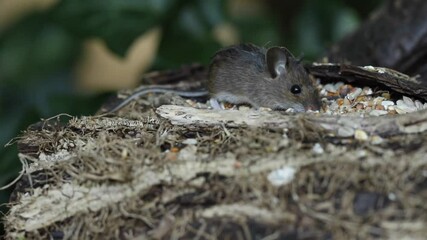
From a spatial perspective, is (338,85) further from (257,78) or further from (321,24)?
(321,24)

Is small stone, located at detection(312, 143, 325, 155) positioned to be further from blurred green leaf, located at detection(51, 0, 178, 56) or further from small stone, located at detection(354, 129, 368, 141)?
blurred green leaf, located at detection(51, 0, 178, 56)

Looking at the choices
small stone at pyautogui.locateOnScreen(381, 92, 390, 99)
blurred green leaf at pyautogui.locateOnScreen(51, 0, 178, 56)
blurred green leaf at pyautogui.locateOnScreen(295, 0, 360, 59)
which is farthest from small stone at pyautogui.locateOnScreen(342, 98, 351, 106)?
blurred green leaf at pyautogui.locateOnScreen(295, 0, 360, 59)

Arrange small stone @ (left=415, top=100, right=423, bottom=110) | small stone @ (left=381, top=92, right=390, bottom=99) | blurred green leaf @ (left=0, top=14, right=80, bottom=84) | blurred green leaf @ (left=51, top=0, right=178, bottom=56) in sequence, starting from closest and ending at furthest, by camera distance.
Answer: small stone @ (left=415, top=100, right=423, bottom=110), small stone @ (left=381, top=92, right=390, bottom=99), blurred green leaf @ (left=51, top=0, right=178, bottom=56), blurred green leaf @ (left=0, top=14, right=80, bottom=84)

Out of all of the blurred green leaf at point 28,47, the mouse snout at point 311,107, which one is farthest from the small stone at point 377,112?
the blurred green leaf at point 28,47

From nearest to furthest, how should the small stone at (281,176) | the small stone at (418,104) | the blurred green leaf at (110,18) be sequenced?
the small stone at (281,176)
the small stone at (418,104)
the blurred green leaf at (110,18)

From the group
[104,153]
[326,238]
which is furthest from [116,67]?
[326,238]

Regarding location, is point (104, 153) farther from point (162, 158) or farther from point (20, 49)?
point (20, 49)

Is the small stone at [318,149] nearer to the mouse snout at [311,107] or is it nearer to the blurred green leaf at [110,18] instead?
the mouse snout at [311,107]
